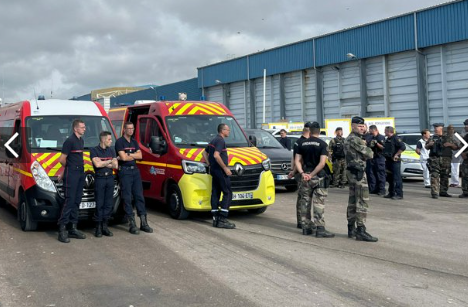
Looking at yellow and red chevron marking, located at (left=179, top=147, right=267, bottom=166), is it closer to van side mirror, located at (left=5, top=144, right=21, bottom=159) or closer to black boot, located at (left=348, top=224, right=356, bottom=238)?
black boot, located at (left=348, top=224, right=356, bottom=238)

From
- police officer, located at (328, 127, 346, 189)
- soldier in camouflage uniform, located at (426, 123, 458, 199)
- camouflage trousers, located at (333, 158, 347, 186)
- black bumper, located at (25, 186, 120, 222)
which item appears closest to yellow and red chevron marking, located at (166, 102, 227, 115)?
black bumper, located at (25, 186, 120, 222)

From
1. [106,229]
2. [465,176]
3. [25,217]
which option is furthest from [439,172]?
[25,217]

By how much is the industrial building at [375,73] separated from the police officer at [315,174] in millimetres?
22160

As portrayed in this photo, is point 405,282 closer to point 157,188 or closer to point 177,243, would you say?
point 177,243

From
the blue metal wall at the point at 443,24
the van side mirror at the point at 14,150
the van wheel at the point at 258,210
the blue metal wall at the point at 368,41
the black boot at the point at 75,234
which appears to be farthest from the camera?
the blue metal wall at the point at 368,41

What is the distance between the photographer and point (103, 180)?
25.9 ft

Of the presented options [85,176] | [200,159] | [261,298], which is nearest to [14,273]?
[85,176]

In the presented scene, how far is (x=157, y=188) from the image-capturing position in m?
10.0

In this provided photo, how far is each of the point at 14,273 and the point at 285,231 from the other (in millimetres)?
4331

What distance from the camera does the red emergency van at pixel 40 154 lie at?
25.7ft

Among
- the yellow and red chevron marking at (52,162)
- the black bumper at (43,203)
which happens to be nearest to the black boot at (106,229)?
the black bumper at (43,203)

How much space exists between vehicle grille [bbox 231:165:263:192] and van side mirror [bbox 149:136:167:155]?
160 cm

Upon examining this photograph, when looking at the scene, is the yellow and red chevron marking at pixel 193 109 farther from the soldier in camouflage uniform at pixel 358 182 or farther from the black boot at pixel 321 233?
the black boot at pixel 321 233

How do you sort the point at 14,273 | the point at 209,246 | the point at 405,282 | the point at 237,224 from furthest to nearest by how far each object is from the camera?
1. the point at 237,224
2. the point at 209,246
3. the point at 14,273
4. the point at 405,282
